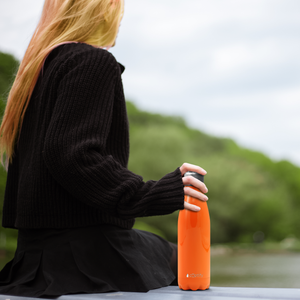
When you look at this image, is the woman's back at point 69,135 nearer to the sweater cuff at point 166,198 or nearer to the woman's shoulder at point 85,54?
the woman's shoulder at point 85,54

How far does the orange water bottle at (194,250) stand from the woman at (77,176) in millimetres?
51

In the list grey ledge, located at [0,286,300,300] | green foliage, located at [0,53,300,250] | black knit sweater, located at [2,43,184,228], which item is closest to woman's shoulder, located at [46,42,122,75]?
black knit sweater, located at [2,43,184,228]

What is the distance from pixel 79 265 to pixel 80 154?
0.87 ft

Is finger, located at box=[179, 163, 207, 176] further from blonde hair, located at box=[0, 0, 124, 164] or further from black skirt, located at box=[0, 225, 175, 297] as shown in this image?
blonde hair, located at box=[0, 0, 124, 164]

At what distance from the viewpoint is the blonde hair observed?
100 centimetres

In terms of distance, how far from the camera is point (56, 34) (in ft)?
3.40

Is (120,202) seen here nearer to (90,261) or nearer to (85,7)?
(90,261)

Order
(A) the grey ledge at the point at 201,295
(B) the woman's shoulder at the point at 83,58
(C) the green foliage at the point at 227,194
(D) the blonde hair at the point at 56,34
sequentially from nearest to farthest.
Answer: (A) the grey ledge at the point at 201,295
(B) the woman's shoulder at the point at 83,58
(D) the blonde hair at the point at 56,34
(C) the green foliage at the point at 227,194

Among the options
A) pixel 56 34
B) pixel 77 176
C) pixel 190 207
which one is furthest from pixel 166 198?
pixel 56 34

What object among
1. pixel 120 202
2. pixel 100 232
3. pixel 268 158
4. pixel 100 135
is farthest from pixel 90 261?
pixel 268 158

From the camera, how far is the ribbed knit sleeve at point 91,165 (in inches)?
30.9

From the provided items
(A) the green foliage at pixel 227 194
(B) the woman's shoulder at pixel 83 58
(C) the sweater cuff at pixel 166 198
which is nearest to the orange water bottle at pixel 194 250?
(C) the sweater cuff at pixel 166 198

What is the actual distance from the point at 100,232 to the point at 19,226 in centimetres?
20

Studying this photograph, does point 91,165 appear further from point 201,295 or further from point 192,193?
point 201,295
